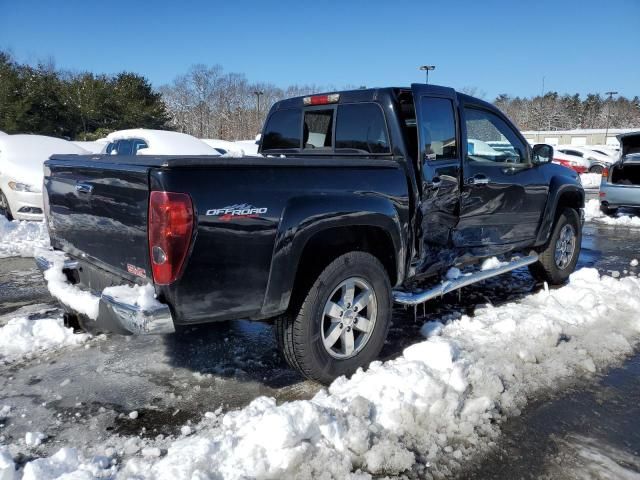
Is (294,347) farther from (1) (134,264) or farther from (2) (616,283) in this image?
(2) (616,283)

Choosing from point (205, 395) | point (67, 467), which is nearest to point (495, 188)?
point (205, 395)

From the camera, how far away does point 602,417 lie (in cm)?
309

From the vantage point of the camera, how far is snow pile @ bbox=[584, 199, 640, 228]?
10693mm

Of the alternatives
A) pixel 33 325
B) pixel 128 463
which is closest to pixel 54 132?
pixel 33 325

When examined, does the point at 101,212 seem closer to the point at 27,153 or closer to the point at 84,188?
the point at 84,188

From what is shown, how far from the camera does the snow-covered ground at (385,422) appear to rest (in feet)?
8.05

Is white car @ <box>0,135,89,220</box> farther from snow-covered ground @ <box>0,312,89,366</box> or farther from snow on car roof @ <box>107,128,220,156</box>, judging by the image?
snow-covered ground @ <box>0,312,89,366</box>

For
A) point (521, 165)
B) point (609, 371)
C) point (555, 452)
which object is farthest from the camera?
point (521, 165)

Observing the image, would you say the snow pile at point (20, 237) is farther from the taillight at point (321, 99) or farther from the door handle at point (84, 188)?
the taillight at point (321, 99)

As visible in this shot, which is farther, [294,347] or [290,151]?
[290,151]

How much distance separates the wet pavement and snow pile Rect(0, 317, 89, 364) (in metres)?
0.13

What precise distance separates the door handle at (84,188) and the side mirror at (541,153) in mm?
4250

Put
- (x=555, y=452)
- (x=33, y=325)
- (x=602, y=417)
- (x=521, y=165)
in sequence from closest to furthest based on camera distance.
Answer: (x=555, y=452), (x=602, y=417), (x=33, y=325), (x=521, y=165)

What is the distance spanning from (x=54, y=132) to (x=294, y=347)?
32554 mm
